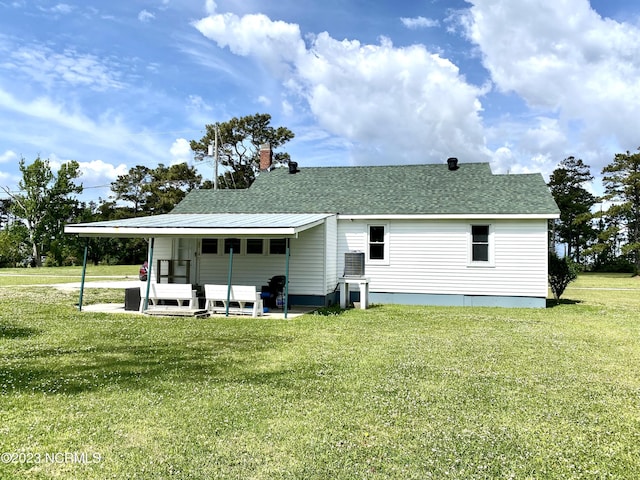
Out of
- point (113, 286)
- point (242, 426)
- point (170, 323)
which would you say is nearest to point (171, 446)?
point (242, 426)

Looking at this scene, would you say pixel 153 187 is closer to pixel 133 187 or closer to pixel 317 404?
pixel 133 187

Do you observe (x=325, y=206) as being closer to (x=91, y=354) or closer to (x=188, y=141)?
(x=91, y=354)

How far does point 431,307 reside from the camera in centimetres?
1490

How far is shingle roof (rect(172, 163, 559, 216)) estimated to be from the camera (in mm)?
15789

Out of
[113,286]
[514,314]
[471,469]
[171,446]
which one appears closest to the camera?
[471,469]

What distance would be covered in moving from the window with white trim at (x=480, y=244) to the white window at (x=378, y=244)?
299cm

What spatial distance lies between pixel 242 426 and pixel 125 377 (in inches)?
105

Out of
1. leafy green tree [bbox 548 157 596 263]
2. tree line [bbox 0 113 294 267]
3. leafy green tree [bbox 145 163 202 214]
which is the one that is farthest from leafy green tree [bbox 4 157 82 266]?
leafy green tree [bbox 548 157 596 263]

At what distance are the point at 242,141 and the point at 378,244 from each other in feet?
108

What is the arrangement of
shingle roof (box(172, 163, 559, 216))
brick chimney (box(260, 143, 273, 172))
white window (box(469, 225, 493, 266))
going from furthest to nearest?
brick chimney (box(260, 143, 273, 172)) < shingle roof (box(172, 163, 559, 216)) < white window (box(469, 225, 493, 266))

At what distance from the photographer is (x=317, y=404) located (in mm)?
5215

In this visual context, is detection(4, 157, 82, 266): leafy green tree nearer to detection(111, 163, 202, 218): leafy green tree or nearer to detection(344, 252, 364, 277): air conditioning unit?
detection(111, 163, 202, 218): leafy green tree

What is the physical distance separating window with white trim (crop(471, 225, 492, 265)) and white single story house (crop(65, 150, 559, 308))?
3 centimetres

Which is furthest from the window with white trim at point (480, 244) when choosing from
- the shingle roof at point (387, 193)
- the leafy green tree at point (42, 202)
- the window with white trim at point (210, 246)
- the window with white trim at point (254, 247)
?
the leafy green tree at point (42, 202)
